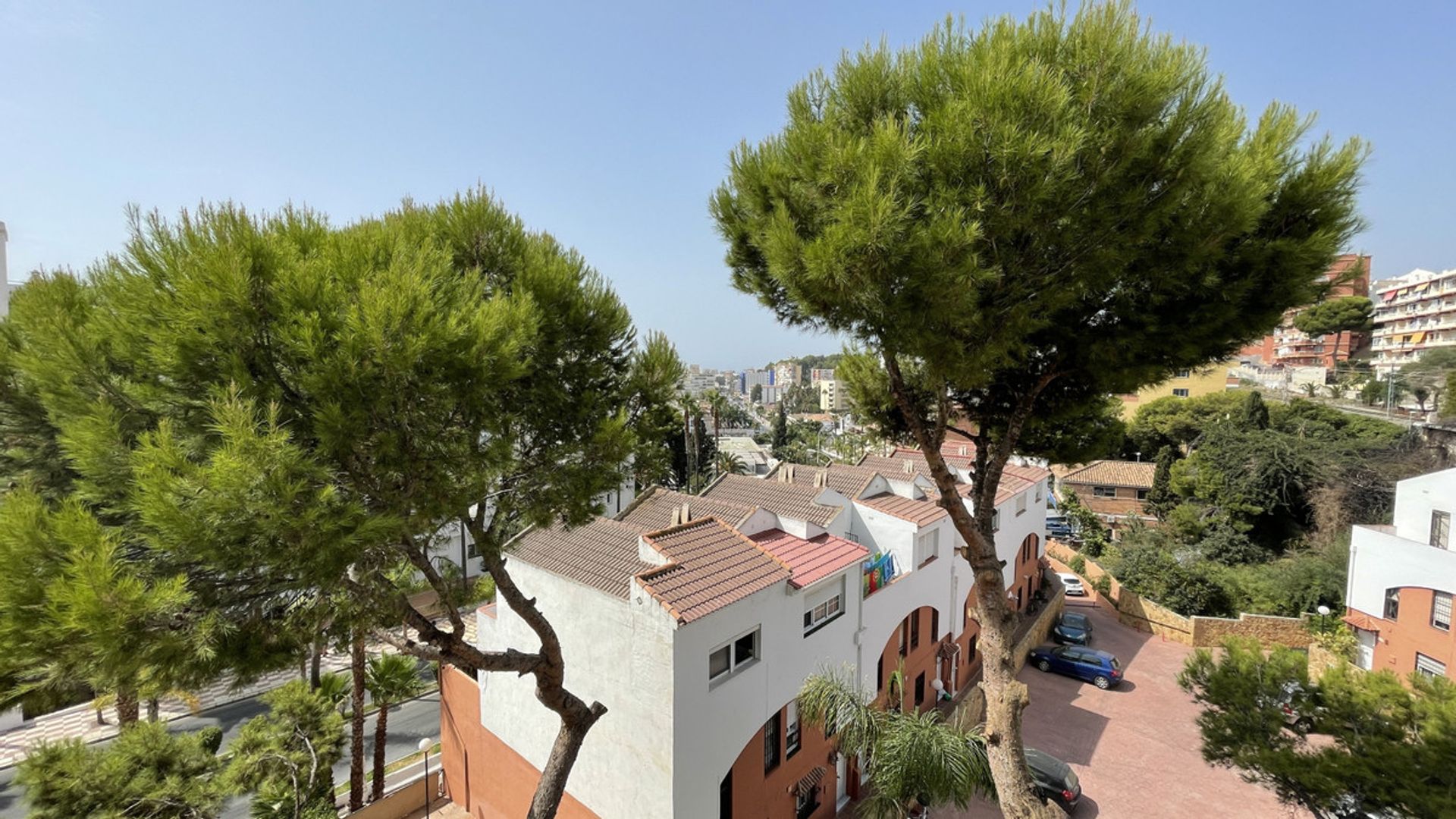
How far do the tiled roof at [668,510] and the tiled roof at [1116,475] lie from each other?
3067 centimetres

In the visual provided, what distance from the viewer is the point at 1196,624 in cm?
2062

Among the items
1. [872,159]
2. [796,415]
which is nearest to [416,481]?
[872,159]

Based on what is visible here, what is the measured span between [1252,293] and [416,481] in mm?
8182

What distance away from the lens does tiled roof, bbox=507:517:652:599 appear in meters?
9.12

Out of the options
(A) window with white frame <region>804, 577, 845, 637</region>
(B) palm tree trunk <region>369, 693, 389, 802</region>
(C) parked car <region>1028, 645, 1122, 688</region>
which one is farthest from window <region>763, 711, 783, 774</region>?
(C) parked car <region>1028, 645, 1122, 688</region>

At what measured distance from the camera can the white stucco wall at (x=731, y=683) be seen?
8.09m

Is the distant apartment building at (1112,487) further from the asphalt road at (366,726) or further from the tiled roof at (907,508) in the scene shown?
the asphalt road at (366,726)

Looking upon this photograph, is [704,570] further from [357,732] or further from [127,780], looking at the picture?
[127,780]

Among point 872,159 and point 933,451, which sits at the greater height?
point 872,159

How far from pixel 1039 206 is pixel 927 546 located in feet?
36.7

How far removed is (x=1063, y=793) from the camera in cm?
1189

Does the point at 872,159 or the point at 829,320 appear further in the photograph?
the point at 829,320

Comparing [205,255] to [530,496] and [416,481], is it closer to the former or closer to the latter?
[416,481]

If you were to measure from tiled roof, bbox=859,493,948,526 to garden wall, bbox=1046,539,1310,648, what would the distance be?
10.3 meters
